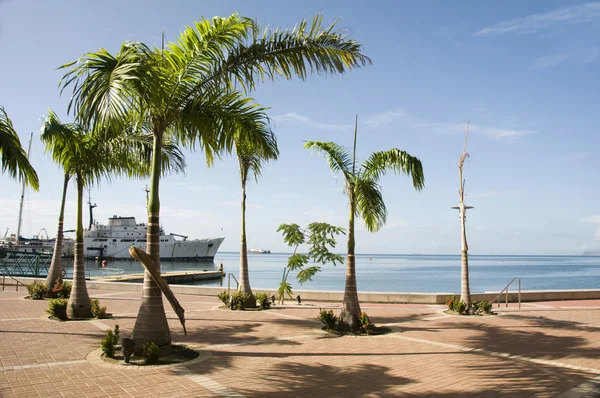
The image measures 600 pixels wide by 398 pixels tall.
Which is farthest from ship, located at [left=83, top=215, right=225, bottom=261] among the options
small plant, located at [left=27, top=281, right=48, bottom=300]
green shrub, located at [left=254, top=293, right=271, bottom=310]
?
green shrub, located at [left=254, top=293, right=271, bottom=310]

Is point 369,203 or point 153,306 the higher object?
point 369,203

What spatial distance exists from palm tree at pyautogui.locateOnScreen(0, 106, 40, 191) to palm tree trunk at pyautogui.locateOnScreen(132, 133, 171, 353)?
2.44 m

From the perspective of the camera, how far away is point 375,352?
361 inches

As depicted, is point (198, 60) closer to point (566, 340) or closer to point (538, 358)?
point (538, 358)

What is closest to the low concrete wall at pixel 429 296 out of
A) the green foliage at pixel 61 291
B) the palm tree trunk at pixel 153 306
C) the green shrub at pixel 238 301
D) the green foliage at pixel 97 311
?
the green shrub at pixel 238 301

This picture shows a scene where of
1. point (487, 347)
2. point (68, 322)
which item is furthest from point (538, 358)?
point (68, 322)

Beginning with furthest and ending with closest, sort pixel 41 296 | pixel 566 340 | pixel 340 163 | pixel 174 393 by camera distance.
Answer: pixel 41 296
pixel 340 163
pixel 566 340
pixel 174 393

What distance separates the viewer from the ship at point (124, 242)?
101 m

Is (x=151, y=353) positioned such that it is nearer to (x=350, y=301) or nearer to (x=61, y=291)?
(x=350, y=301)

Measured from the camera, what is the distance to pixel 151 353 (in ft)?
25.8

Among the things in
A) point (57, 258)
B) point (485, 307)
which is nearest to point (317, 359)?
point (485, 307)

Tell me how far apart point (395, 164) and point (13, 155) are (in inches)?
344

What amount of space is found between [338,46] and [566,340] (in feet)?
27.7

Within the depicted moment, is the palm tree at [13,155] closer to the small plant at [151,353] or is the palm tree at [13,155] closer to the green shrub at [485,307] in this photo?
the small plant at [151,353]
